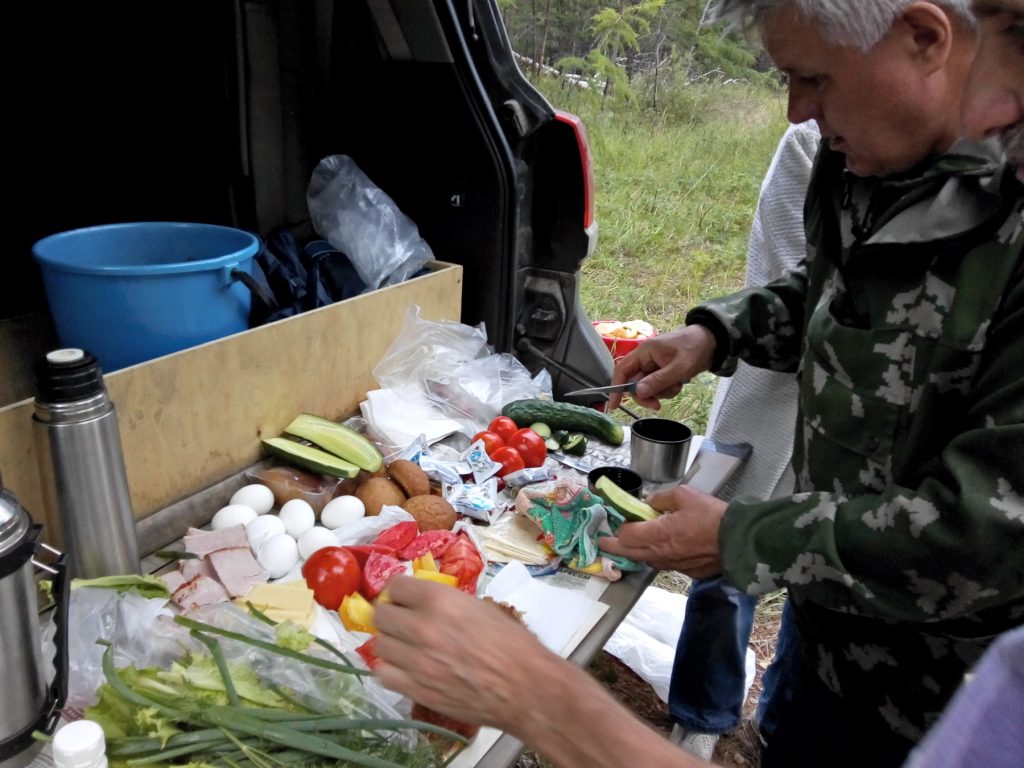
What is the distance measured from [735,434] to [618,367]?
0.64m

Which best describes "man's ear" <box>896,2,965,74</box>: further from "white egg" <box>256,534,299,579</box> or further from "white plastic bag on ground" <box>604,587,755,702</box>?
"white plastic bag on ground" <box>604,587,755,702</box>

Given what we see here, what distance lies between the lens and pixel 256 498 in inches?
62.8

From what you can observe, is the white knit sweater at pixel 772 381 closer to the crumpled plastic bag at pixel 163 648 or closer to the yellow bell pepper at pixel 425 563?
the yellow bell pepper at pixel 425 563

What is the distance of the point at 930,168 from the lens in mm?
1163

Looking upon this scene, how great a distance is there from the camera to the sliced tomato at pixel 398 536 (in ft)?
4.86

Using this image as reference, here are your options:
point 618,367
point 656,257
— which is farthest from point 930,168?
point 656,257

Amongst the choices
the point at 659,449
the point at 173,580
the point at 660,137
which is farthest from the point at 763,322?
the point at 660,137

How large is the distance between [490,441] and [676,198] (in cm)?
578

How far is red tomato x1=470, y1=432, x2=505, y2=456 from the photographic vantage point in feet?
6.10

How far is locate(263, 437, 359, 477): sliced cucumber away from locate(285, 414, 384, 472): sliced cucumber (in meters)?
0.02

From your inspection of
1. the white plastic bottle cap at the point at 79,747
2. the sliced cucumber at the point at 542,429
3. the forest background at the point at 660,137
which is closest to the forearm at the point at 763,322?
the sliced cucumber at the point at 542,429

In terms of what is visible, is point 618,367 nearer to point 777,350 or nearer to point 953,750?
point 777,350

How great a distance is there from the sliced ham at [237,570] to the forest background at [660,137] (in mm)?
3147

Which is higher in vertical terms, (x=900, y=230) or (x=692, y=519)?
(x=900, y=230)
